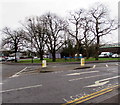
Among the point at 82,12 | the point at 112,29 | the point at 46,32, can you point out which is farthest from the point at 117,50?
the point at 46,32

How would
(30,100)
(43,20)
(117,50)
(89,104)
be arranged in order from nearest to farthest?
1. (89,104)
2. (30,100)
3. (43,20)
4. (117,50)

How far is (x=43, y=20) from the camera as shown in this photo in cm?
3022

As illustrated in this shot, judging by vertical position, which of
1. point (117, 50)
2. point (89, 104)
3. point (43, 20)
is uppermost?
point (43, 20)

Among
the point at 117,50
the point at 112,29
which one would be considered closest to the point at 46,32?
the point at 112,29

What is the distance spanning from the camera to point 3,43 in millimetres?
31297

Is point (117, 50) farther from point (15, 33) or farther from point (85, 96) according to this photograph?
point (85, 96)

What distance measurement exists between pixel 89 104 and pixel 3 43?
3234cm

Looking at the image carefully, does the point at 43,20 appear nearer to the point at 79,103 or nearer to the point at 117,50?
the point at 79,103

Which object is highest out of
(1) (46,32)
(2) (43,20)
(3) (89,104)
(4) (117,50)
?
(2) (43,20)

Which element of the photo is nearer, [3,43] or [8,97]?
[8,97]

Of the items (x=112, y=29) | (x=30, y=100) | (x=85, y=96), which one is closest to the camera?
(x=30, y=100)

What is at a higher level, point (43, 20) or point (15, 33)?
point (43, 20)

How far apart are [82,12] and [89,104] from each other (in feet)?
94.3

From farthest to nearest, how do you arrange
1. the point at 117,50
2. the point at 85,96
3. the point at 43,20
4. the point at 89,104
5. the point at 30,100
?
the point at 117,50, the point at 43,20, the point at 85,96, the point at 30,100, the point at 89,104
